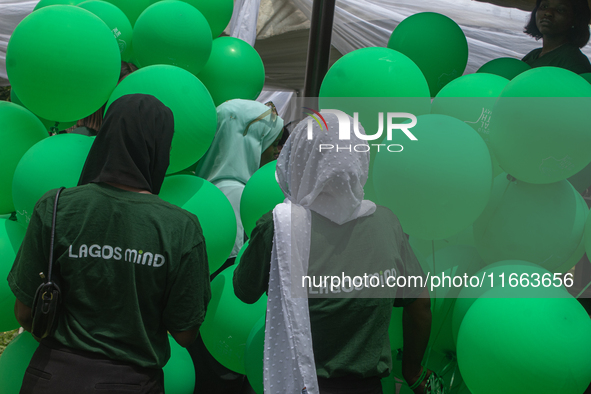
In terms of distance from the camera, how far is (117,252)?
1.36 meters

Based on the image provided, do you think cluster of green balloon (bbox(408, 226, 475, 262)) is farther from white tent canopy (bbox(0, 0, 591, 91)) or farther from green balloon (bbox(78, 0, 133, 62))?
white tent canopy (bbox(0, 0, 591, 91))

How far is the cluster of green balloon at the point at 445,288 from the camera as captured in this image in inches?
73.4

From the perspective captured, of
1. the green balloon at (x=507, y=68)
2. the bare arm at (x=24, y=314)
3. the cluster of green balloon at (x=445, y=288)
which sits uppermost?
the green balloon at (x=507, y=68)

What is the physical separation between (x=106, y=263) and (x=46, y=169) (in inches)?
24.2

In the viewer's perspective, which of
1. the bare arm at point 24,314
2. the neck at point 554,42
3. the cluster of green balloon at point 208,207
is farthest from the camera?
the neck at point 554,42

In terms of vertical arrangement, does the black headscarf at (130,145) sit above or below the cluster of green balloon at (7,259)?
above

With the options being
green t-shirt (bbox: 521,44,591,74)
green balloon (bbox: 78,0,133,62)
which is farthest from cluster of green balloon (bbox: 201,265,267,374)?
green t-shirt (bbox: 521,44,591,74)

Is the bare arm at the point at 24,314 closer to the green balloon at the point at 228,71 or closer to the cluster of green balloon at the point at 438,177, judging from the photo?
the cluster of green balloon at the point at 438,177

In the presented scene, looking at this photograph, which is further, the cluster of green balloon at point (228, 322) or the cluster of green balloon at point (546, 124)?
the cluster of green balloon at point (228, 322)

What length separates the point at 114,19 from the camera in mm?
2393

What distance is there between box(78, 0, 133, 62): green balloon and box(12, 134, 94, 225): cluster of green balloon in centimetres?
79

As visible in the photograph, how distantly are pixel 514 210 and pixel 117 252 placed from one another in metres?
1.34

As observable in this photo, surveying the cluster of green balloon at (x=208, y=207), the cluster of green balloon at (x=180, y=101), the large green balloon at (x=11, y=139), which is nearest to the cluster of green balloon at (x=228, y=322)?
the cluster of green balloon at (x=208, y=207)

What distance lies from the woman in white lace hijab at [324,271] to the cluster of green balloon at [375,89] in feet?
1.70
